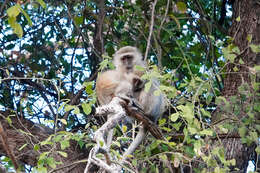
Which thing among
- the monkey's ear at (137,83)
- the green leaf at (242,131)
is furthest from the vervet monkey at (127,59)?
the green leaf at (242,131)

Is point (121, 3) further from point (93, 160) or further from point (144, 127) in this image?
point (93, 160)

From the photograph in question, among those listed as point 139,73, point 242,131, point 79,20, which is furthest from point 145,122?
point 79,20

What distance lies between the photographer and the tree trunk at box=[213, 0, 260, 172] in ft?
18.7

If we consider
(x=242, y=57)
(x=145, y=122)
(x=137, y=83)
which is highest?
(x=242, y=57)

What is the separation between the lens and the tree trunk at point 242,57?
570 cm

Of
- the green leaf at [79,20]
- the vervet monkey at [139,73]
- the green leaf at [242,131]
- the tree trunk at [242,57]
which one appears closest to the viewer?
the green leaf at [242,131]

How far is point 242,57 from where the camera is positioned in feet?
20.1

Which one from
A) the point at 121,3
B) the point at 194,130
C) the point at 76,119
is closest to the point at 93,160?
the point at 194,130

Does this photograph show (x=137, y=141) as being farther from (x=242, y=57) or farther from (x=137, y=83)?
(x=242, y=57)

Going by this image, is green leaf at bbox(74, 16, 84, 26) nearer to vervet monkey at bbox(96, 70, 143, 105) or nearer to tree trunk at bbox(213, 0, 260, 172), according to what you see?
vervet monkey at bbox(96, 70, 143, 105)

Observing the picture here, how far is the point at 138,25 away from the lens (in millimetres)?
7117

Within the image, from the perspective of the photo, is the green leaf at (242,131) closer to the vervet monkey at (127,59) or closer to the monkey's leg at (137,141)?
the monkey's leg at (137,141)

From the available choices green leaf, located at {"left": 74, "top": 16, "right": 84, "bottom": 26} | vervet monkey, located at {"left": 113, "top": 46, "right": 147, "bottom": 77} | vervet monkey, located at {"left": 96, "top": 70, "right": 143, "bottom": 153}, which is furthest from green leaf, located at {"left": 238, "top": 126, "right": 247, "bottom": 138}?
green leaf, located at {"left": 74, "top": 16, "right": 84, "bottom": 26}

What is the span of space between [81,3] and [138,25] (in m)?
1.00
